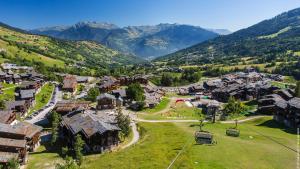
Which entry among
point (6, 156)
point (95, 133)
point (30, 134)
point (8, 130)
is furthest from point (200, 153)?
point (8, 130)

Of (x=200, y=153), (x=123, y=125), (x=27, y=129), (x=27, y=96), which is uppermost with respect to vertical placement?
(x=27, y=96)

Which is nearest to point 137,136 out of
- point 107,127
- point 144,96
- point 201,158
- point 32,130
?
point 107,127

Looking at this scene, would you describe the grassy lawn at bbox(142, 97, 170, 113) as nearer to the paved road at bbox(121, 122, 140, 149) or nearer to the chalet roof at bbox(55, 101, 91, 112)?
the paved road at bbox(121, 122, 140, 149)

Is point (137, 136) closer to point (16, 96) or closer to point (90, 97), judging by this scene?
point (90, 97)

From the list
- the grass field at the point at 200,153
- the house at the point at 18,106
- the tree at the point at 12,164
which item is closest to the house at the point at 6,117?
the grass field at the point at 200,153

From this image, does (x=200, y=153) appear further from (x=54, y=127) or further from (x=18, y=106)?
(x=18, y=106)

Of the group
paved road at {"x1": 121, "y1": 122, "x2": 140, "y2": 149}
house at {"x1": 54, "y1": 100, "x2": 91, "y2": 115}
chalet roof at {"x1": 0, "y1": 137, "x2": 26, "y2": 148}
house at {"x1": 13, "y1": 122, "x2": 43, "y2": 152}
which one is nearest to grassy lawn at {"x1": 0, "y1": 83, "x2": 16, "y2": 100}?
house at {"x1": 54, "y1": 100, "x2": 91, "y2": 115}

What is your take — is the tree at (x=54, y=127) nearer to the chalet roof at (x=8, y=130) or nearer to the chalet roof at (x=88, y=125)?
the chalet roof at (x=88, y=125)
